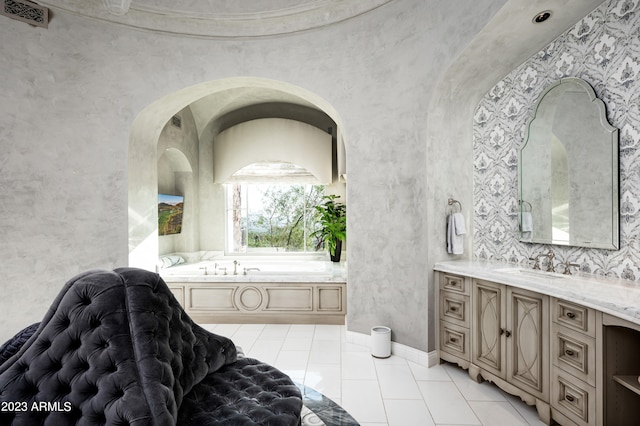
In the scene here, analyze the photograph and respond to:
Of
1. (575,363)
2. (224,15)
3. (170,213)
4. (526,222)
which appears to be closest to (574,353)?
(575,363)

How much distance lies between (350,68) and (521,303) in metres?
2.82

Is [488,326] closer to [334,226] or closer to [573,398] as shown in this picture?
[573,398]

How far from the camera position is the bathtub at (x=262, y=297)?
4547mm

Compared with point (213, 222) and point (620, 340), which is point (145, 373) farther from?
point (213, 222)

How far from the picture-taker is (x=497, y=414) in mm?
2479

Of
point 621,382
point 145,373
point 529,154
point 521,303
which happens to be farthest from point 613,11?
point 145,373

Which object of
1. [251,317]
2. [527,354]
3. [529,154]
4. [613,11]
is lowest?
[251,317]

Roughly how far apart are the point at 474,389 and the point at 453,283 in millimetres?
878

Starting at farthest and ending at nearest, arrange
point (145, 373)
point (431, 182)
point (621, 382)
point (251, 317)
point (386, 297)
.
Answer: point (251, 317) < point (386, 297) < point (431, 182) < point (621, 382) < point (145, 373)

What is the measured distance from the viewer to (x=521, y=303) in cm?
251

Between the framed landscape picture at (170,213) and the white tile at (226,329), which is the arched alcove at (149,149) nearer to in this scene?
the framed landscape picture at (170,213)

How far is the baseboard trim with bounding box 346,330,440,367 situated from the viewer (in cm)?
330

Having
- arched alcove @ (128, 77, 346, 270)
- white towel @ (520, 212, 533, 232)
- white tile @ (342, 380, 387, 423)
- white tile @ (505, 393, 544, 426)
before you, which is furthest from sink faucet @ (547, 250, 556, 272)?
arched alcove @ (128, 77, 346, 270)

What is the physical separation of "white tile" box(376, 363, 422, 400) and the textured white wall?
1.08 ft
